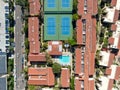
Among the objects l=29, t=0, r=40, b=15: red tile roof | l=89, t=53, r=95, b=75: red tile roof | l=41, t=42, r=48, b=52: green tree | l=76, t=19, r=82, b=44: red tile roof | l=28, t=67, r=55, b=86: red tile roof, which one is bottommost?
l=28, t=67, r=55, b=86: red tile roof

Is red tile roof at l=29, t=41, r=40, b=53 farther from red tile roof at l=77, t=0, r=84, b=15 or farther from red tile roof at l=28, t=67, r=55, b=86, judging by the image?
red tile roof at l=77, t=0, r=84, b=15


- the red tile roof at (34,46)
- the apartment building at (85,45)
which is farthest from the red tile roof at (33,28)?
the apartment building at (85,45)

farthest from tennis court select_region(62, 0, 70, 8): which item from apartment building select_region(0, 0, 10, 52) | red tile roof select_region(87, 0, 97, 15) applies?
apartment building select_region(0, 0, 10, 52)

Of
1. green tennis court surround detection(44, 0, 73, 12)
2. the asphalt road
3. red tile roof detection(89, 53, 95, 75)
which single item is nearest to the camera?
red tile roof detection(89, 53, 95, 75)

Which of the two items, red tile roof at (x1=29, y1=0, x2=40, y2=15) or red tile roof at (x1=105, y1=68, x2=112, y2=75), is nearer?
red tile roof at (x1=29, y1=0, x2=40, y2=15)

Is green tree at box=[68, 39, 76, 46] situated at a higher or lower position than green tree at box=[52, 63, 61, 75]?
higher

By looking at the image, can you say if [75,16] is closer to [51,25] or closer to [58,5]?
[58,5]

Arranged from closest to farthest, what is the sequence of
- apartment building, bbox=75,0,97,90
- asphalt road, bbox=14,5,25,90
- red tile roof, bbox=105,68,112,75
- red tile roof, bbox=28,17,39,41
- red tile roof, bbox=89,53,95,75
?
apartment building, bbox=75,0,97,90
red tile roof, bbox=89,53,95,75
red tile roof, bbox=28,17,39,41
asphalt road, bbox=14,5,25,90
red tile roof, bbox=105,68,112,75
